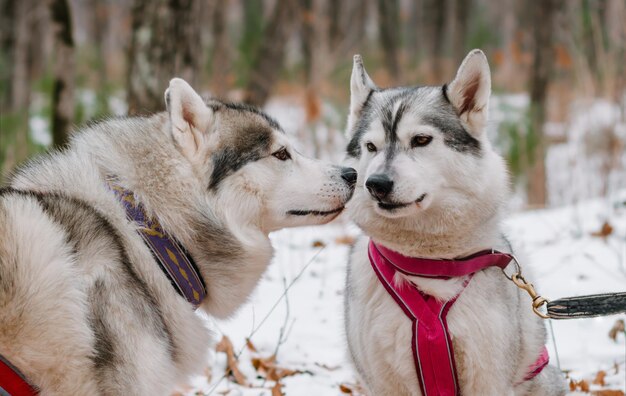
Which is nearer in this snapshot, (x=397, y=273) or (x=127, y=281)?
(x=127, y=281)

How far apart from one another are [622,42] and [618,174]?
1.72m

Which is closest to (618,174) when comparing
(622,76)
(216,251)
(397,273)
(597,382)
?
(622,76)

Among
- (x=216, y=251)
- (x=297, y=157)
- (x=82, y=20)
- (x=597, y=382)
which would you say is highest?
(x=82, y=20)

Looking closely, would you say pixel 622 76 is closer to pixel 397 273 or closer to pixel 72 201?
pixel 397 273

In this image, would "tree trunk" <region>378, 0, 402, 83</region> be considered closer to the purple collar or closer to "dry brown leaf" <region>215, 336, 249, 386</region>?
"dry brown leaf" <region>215, 336, 249, 386</region>

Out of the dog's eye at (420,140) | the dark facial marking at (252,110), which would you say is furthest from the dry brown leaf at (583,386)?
the dark facial marking at (252,110)

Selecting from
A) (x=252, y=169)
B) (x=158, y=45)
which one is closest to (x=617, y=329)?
(x=252, y=169)

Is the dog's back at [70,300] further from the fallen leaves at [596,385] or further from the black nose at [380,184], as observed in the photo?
the fallen leaves at [596,385]

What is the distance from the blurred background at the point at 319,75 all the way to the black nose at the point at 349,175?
2.40 ft

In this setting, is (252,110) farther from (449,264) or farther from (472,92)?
(449,264)

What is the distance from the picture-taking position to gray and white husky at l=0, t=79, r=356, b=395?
2.13m

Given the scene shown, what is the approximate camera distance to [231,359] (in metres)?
3.78

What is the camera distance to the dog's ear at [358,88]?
123 inches

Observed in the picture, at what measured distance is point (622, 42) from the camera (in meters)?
6.44
